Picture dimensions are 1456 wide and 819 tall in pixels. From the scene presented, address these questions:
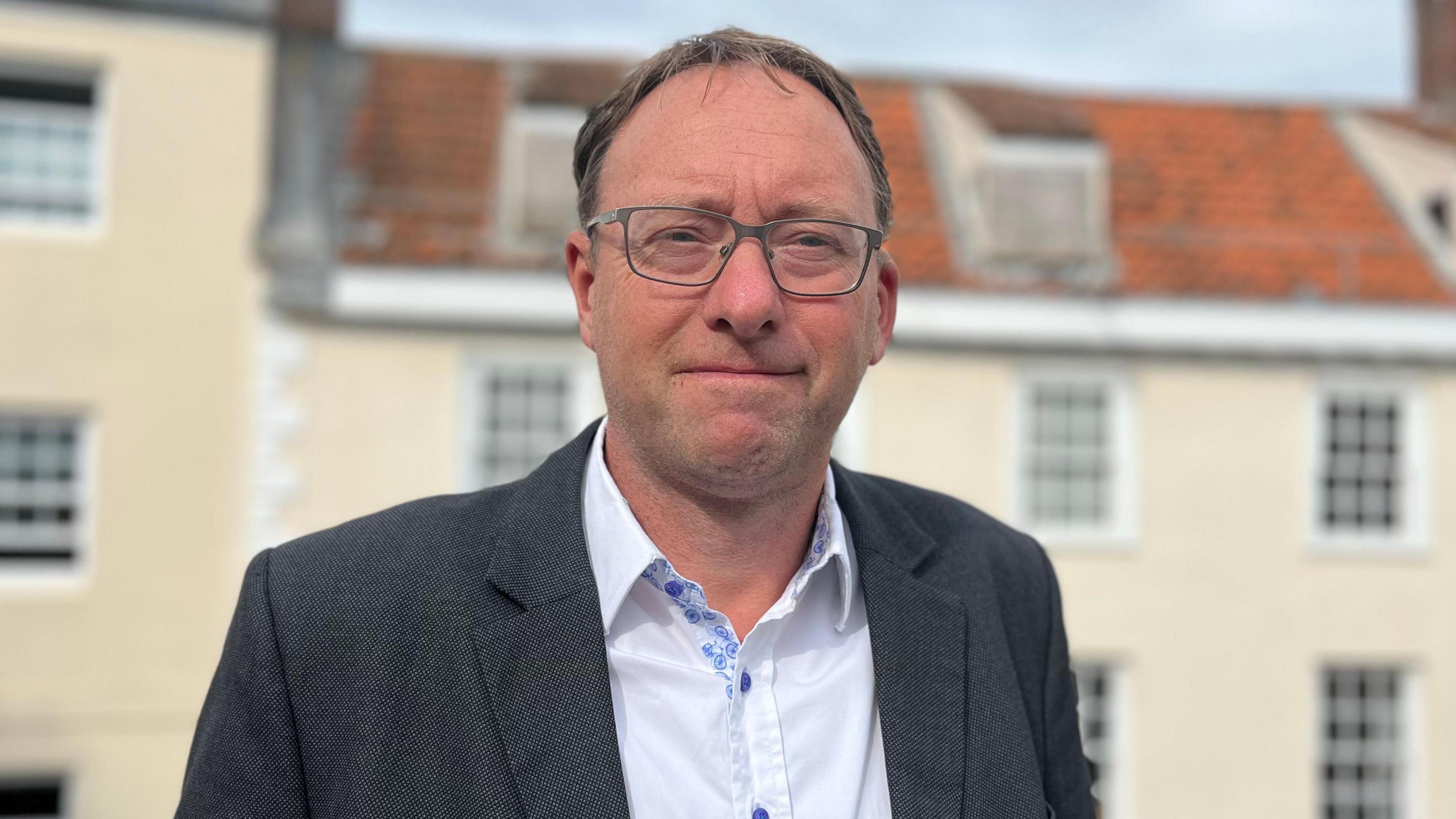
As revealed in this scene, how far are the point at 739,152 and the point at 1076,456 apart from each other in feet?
41.5

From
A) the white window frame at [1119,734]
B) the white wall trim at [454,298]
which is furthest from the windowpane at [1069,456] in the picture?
the white wall trim at [454,298]

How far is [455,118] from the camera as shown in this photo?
568 inches

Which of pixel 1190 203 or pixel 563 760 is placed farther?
pixel 1190 203

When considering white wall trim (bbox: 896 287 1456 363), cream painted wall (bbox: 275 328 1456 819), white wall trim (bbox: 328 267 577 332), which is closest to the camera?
white wall trim (bbox: 328 267 577 332)

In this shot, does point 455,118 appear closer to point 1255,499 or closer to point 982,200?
point 982,200

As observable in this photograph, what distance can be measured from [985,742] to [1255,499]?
519 inches

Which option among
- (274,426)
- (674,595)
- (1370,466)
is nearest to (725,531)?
(674,595)

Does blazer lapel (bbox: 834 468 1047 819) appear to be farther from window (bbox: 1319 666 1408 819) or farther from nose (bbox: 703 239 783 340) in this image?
window (bbox: 1319 666 1408 819)

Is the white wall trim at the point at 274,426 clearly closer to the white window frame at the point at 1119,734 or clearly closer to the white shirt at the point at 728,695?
the white window frame at the point at 1119,734

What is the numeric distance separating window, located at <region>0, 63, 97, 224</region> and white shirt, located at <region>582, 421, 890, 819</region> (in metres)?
12.5

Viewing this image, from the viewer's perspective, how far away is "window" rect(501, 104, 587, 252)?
13000 mm

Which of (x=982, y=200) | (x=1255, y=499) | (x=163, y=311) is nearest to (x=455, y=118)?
(x=163, y=311)

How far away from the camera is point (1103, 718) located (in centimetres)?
1360

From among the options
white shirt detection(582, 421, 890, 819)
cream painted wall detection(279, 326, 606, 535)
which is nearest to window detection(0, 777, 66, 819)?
cream painted wall detection(279, 326, 606, 535)
